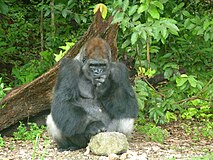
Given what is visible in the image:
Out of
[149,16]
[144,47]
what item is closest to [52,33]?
[144,47]

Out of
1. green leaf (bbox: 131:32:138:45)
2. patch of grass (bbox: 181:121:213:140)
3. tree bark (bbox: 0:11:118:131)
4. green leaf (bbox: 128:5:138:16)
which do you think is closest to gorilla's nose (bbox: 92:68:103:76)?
green leaf (bbox: 131:32:138:45)

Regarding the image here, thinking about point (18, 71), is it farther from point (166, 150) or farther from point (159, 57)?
point (166, 150)

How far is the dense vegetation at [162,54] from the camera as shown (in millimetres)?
5164

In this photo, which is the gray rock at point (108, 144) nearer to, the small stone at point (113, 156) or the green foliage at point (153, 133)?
the small stone at point (113, 156)

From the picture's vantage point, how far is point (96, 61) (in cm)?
480

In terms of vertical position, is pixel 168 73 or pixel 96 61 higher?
pixel 96 61

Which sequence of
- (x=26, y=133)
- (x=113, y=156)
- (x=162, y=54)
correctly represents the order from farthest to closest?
1. (x=162, y=54)
2. (x=26, y=133)
3. (x=113, y=156)

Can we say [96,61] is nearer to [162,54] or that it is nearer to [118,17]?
[118,17]

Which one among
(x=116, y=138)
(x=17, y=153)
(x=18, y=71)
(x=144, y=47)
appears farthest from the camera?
(x=18, y=71)

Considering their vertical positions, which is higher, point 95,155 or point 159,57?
point 159,57

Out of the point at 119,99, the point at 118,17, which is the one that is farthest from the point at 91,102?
the point at 118,17

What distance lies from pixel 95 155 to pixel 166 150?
29.7 inches

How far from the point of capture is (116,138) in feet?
15.6

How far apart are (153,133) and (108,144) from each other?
1.16 m
